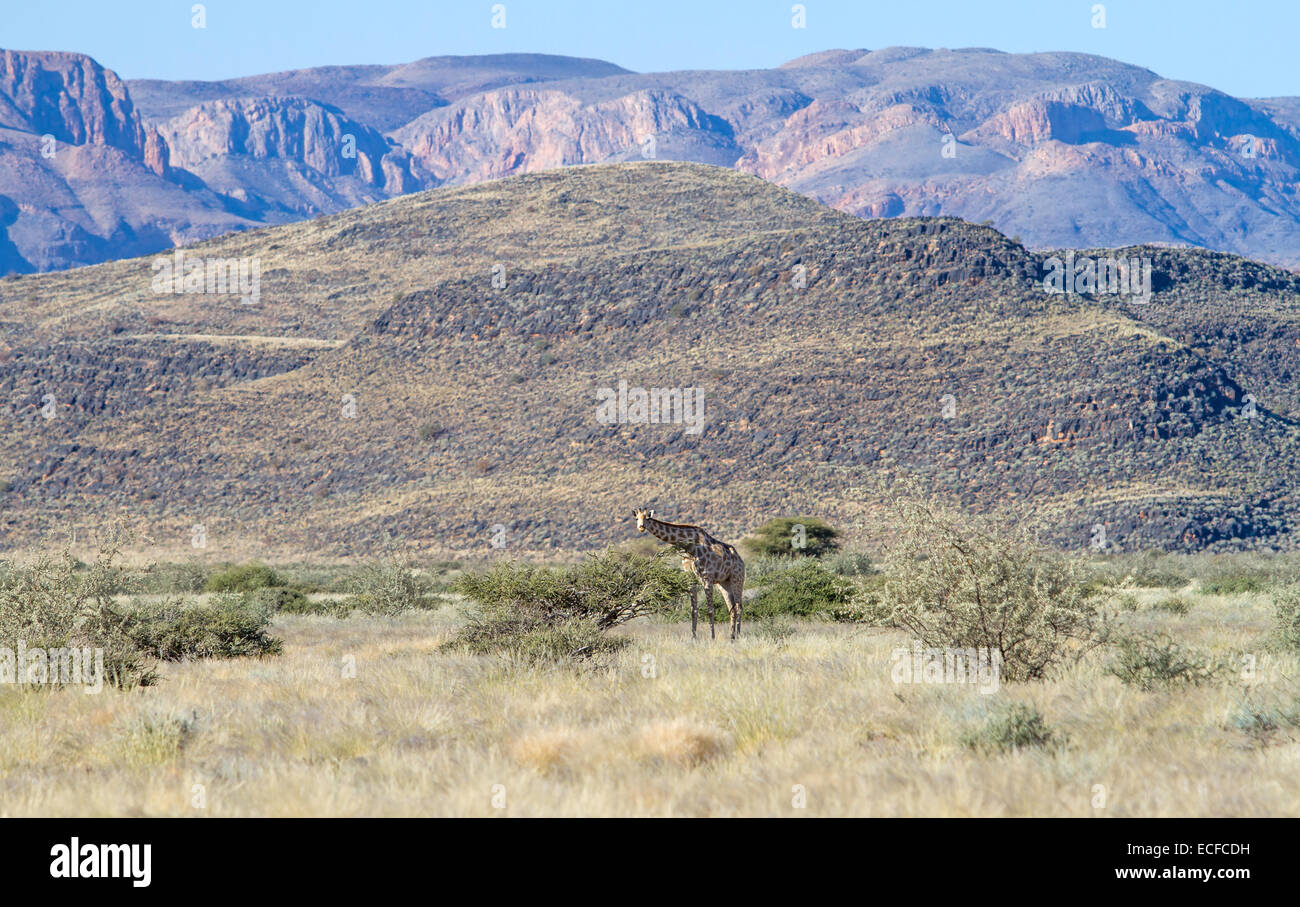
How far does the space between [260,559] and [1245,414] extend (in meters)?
42.5

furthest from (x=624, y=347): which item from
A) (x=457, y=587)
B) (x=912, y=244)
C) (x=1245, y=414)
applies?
(x=457, y=587)

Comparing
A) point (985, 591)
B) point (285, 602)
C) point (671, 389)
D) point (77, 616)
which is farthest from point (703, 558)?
point (671, 389)

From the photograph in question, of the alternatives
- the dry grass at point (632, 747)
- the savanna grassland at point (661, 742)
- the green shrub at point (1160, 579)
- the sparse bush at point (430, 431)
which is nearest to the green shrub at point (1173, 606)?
the green shrub at point (1160, 579)

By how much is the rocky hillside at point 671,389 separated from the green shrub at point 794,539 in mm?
3280

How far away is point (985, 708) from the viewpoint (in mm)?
8578

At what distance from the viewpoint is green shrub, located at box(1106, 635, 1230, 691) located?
9977mm

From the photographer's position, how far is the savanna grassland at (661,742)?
6.62m

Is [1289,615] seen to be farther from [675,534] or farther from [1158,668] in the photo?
[675,534]

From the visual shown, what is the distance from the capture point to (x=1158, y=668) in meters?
10.1

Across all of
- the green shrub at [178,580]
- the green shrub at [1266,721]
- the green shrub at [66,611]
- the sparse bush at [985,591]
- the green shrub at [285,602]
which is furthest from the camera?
the green shrub at [178,580]

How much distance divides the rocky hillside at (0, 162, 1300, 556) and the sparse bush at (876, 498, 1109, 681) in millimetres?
34719

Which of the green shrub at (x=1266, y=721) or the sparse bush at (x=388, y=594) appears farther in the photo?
the sparse bush at (x=388, y=594)

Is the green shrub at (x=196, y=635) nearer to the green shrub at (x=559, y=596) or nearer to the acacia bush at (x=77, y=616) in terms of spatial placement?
the acacia bush at (x=77, y=616)
